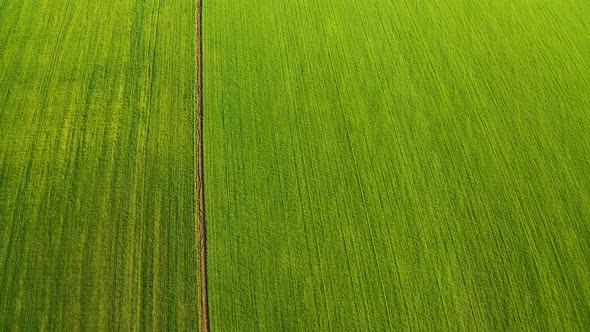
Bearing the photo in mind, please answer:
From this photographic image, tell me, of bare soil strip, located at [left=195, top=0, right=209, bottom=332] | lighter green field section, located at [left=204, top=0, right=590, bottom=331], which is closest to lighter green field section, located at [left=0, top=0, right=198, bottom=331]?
bare soil strip, located at [left=195, top=0, right=209, bottom=332]

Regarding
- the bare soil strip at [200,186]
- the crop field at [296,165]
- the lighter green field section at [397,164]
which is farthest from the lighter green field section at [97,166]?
the lighter green field section at [397,164]

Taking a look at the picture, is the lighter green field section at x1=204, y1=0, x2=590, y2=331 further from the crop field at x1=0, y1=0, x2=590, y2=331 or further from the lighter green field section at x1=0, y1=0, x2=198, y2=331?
the lighter green field section at x1=0, y1=0, x2=198, y2=331

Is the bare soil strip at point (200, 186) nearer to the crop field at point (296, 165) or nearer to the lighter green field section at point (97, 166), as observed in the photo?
the crop field at point (296, 165)

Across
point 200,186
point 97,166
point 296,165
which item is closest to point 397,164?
point 296,165

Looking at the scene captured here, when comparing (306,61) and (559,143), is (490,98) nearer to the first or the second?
(559,143)

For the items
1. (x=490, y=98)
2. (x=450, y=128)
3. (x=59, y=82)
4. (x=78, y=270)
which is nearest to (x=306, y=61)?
(x=450, y=128)
